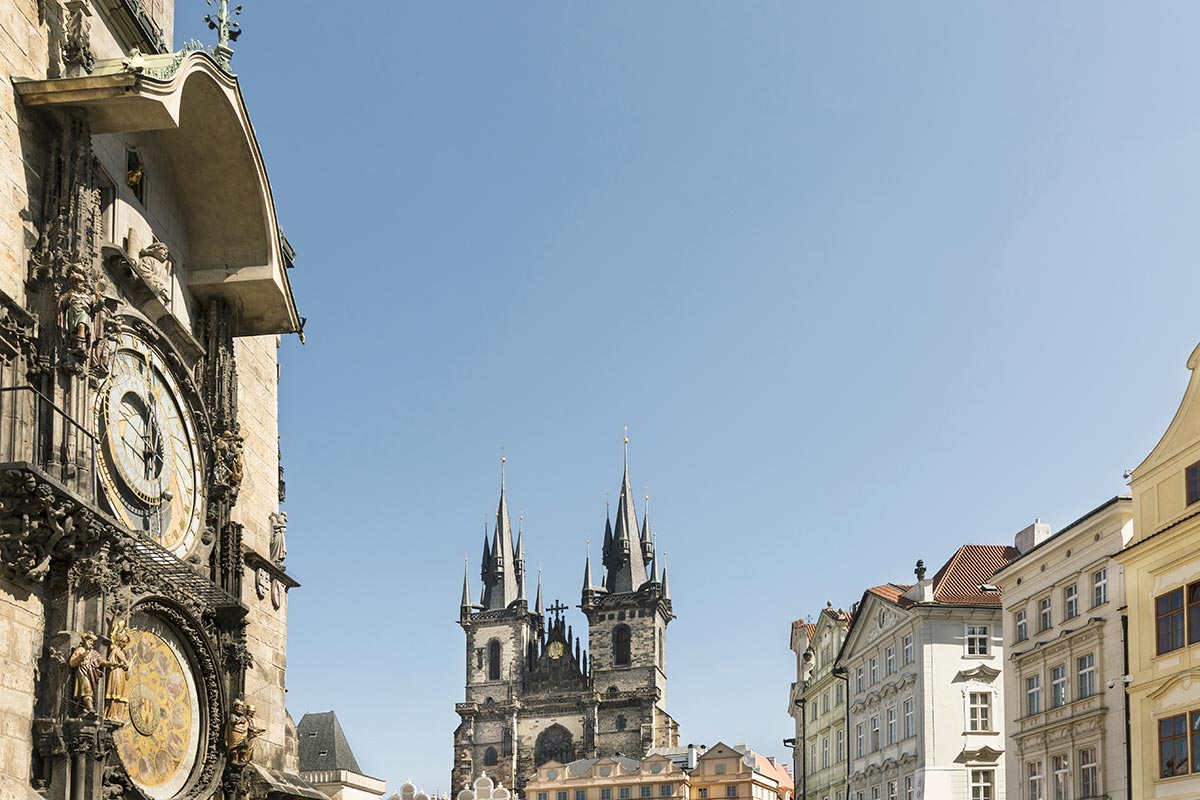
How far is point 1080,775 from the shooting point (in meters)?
32.7

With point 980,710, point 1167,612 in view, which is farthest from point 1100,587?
point 980,710

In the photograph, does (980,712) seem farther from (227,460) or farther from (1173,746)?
(227,460)

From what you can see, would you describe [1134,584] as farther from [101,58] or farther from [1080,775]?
[101,58]

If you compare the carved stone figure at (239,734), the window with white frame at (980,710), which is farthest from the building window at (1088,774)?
the carved stone figure at (239,734)

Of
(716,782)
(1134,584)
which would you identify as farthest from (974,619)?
(716,782)

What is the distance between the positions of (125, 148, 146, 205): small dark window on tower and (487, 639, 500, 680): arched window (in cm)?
11866

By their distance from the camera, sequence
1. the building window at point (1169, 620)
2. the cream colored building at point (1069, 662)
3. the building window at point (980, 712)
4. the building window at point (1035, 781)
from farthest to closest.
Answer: the building window at point (980, 712) → the building window at point (1035, 781) → the cream colored building at point (1069, 662) → the building window at point (1169, 620)

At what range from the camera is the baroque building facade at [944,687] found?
4350cm

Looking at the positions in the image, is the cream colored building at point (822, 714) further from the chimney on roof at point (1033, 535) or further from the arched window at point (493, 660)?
the arched window at point (493, 660)

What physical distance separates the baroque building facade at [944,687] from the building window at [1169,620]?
58.2 feet

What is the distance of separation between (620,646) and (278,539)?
11440cm

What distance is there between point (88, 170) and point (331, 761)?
57.8 metres

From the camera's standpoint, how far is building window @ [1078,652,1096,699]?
3250 centimetres

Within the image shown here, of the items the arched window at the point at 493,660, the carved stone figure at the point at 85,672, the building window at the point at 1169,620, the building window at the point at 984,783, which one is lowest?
the building window at the point at 984,783
